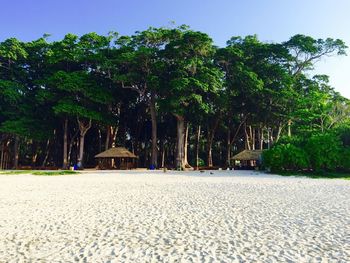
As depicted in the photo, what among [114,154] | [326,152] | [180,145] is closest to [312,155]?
[326,152]

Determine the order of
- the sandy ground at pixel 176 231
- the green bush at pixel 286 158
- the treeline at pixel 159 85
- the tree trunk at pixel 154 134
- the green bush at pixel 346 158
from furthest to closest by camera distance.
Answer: the tree trunk at pixel 154 134 < the treeline at pixel 159 85 < the green bush at pixel 286 158 < the green bush at pixel 346 158 < the sandy ground at pixel 176 231

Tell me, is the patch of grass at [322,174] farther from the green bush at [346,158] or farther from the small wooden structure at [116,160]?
the small wooden structure at [116,160]

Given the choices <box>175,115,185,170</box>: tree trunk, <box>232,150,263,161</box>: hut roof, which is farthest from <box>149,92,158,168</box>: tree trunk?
<box>232,150,263,161</box>: hut roof

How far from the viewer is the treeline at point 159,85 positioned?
3897cm

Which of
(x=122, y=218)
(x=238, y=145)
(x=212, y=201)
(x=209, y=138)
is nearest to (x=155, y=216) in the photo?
(x=122, y=218)

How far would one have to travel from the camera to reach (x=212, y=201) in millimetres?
11828

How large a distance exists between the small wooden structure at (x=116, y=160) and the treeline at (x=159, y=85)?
2.78m

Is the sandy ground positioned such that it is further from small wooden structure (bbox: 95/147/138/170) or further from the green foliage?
small wooden structure (bbox: 95/147/138/170)

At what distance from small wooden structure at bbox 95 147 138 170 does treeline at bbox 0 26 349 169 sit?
2.78m

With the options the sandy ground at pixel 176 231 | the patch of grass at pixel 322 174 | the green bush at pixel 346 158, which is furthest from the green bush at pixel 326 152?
the sandy ground at pixel 176 231

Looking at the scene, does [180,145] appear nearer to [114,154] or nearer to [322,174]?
[114,154]

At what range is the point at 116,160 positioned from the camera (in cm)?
4644

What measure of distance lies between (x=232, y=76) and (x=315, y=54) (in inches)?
491

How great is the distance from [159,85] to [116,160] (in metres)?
13.8
